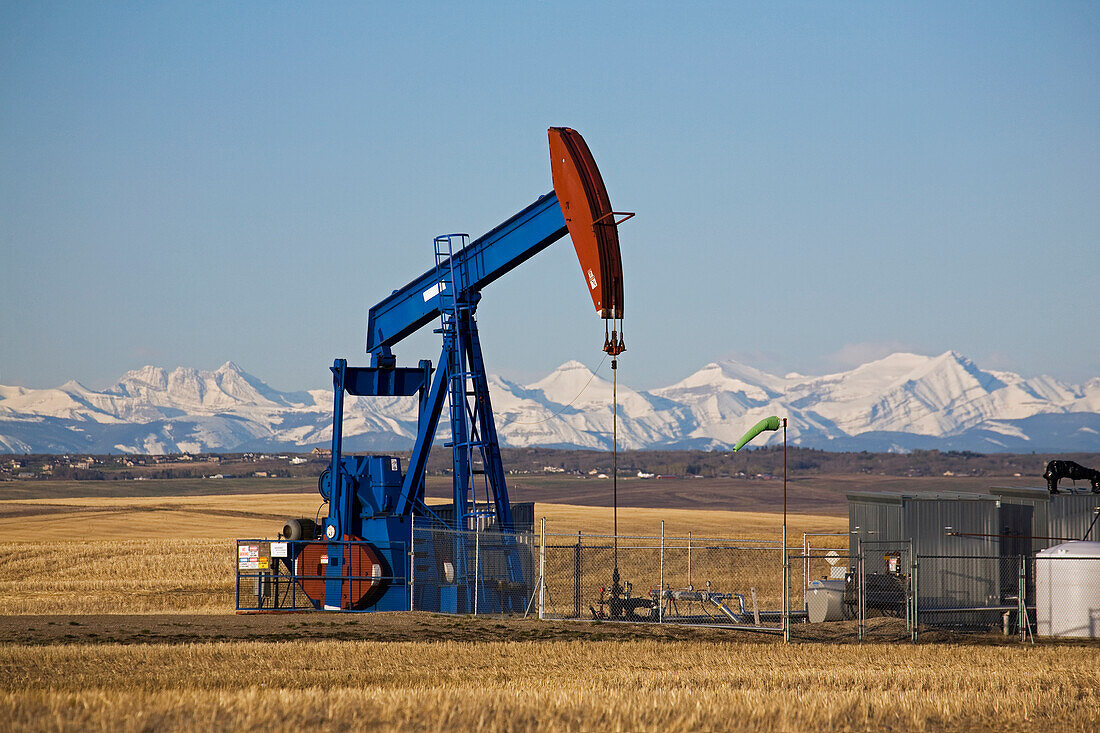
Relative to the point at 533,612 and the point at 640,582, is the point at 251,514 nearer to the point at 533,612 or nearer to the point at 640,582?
the point at 640,582

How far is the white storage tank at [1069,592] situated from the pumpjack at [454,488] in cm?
875

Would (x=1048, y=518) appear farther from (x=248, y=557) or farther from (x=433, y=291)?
(x=248, y=557)

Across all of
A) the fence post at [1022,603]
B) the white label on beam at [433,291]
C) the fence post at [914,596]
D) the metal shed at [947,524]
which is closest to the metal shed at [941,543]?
the metal shed at [947,524]

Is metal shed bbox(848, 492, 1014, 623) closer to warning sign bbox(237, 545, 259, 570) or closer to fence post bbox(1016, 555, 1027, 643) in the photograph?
fence post bbox(1016, 555, 1027, 643)

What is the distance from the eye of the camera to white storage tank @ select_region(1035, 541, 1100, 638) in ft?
75.6

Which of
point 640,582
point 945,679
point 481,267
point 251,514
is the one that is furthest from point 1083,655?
point 251,514

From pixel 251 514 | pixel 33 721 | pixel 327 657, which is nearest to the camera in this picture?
pixel 33 721

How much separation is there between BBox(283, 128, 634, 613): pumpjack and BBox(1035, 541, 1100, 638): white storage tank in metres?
8.75

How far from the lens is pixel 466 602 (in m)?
25.0

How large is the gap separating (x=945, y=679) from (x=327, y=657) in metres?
7.58

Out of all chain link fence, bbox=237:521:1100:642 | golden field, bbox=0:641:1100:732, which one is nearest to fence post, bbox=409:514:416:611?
chain link fence, bbox=237:521:1100:642

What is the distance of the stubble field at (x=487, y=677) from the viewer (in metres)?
13.4

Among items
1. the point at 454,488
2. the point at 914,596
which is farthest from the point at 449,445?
the point at 914,596

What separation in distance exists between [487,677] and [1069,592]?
1141cm
